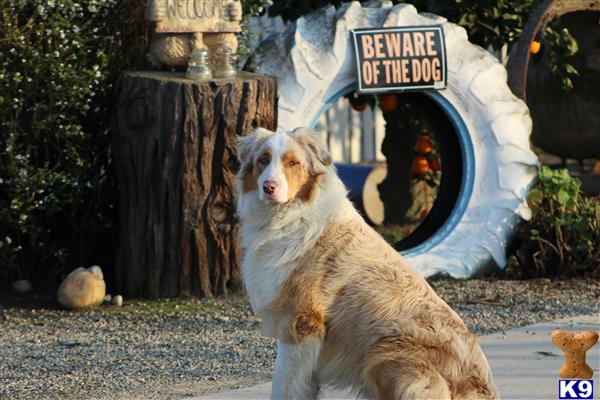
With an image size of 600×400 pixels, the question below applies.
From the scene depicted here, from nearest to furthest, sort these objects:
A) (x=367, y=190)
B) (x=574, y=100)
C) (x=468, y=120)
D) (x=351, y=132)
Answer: (x=468, y=120) → (x=367, y=190) → (x=574, y=100) → (x=351, y=132)

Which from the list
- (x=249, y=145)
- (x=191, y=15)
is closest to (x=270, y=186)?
(x=249, y=145)

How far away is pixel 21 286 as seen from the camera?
24.7 ft

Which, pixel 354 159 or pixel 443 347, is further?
pixel 354 159

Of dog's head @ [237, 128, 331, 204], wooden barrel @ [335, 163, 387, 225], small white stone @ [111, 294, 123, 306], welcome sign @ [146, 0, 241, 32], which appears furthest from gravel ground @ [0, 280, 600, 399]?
wooden barrel @ [335, 163, 387, 225]

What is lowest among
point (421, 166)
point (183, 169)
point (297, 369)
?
point (297, 369)

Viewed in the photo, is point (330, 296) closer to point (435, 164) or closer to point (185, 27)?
point (185, 27)

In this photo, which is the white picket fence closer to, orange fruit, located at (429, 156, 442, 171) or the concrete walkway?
orange fruit, located at (429, 156, 442, 171)

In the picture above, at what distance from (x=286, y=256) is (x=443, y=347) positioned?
2.58ft

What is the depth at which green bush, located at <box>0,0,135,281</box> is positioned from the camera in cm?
711

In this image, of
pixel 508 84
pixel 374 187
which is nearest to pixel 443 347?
pixel 508 84

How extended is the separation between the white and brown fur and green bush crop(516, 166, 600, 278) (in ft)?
11.3

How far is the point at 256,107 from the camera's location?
23.4 feet

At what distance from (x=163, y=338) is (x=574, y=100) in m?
5.86

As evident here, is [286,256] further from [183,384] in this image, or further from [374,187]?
[374,187]
